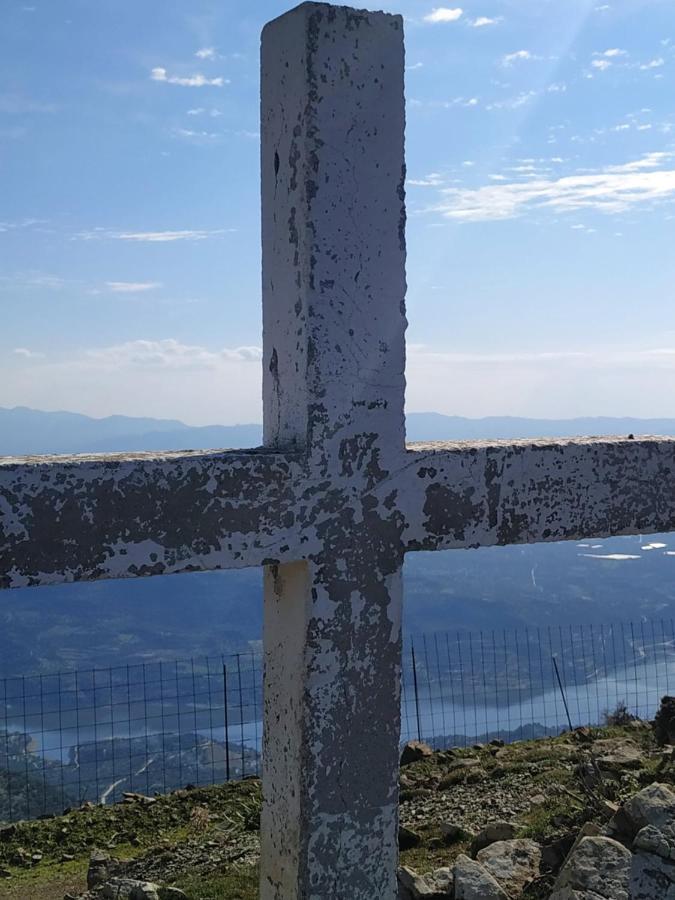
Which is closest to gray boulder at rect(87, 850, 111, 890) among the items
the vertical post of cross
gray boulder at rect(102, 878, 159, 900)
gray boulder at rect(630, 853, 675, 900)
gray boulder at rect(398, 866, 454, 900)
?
gray boulder at rect(102, 878, 159, 900)

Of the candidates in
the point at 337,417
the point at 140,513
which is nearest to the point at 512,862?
the point at 337,417

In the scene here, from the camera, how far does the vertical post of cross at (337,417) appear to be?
3.88 m

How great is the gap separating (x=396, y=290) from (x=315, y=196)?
475 mm

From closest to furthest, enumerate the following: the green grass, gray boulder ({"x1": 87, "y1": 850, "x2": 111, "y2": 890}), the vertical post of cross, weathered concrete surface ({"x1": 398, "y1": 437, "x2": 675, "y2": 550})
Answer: the vertical post of cross < weathered concrete surface ({"x1": 398, "y1": 437, "x2": 675, "y2": 550}) < the green grass < gray boulder ({"x1": 87, "y1": 850, "x2": 111, "y2": 890})

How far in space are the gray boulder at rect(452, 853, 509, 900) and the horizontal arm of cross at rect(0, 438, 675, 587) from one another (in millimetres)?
1989

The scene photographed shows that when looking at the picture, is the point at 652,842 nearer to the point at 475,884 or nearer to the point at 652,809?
the point at 652,809

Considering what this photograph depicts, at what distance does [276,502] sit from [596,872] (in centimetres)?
261

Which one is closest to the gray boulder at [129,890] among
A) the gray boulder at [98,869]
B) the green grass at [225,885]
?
the green grass at [225,885]

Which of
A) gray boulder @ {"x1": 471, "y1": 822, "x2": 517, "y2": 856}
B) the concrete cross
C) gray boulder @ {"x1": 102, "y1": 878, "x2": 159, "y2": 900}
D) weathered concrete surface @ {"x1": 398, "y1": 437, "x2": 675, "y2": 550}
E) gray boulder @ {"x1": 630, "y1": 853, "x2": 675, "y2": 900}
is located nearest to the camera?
the concrete cross

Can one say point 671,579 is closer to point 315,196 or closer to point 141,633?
point 141,633

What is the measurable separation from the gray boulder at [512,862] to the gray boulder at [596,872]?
0.43 m

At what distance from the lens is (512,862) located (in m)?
5.83

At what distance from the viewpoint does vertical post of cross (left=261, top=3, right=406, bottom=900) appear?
3879 mm

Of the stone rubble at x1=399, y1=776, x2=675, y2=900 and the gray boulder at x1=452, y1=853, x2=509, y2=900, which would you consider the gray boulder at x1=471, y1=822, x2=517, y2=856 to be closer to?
the stone rubble at x1=399, y1=776, x2=675, y2=900
